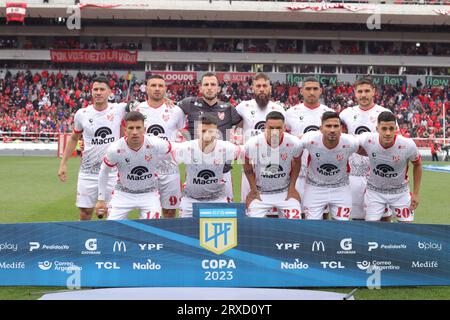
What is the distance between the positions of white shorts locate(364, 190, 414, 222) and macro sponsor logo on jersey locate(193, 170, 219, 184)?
1.79 meters

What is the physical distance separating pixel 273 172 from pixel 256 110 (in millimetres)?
1133

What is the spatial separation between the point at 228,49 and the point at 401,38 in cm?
1252

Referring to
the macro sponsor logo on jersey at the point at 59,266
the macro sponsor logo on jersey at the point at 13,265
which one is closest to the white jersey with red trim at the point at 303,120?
the macro sponsor logo on jersey at the point at 59,266

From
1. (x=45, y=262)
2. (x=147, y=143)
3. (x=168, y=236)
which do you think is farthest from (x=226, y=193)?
(x=45, y=262)

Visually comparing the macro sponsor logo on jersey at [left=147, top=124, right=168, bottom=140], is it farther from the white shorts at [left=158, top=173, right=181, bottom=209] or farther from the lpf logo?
the lpf logo

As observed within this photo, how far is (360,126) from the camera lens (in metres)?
7.38

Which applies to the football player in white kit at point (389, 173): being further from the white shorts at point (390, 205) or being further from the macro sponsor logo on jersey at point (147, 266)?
the macro sponsor logo on jersey at point (147, 266)

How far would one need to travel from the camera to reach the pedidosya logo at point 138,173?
253 inches

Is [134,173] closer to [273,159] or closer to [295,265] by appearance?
[273,159]

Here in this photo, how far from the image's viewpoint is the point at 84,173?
7621 millimetres

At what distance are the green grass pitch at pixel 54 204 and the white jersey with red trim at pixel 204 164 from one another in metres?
1.92

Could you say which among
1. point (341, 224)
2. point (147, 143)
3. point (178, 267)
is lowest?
point (178, 267)
